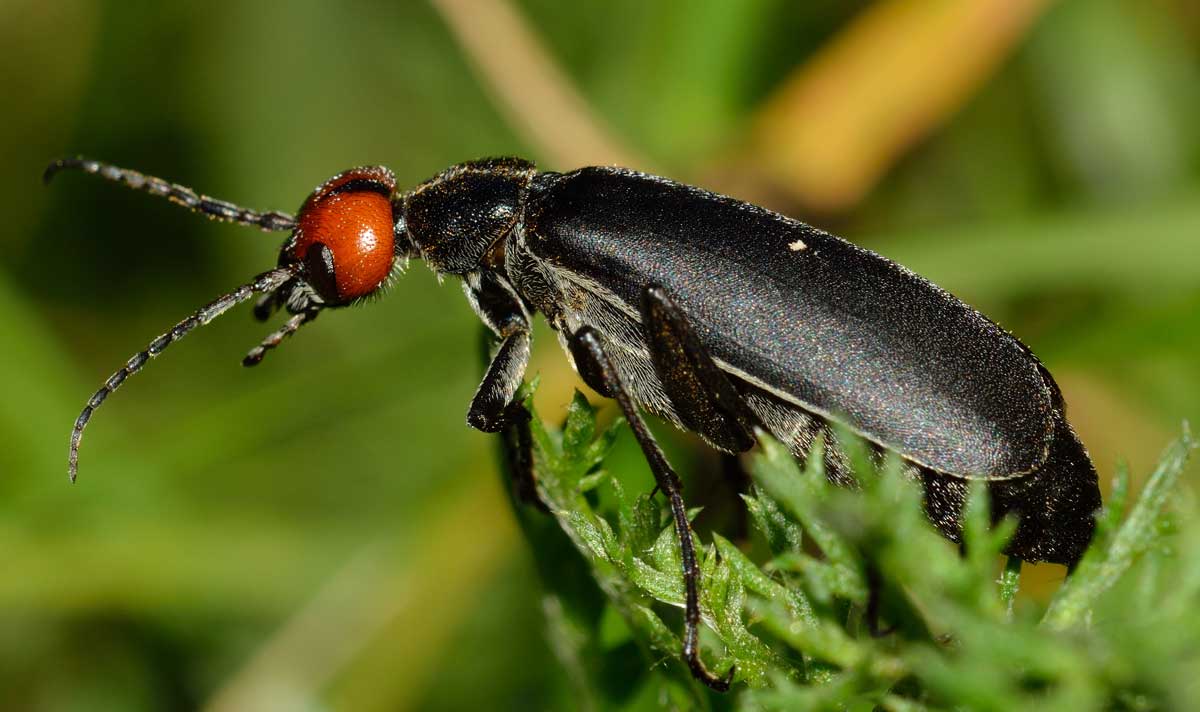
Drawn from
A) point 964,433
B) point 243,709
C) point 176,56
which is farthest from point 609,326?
point 176,56

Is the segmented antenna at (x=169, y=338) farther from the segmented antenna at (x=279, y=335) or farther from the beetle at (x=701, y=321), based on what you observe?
the segmented antenna at (x=279, y=335)

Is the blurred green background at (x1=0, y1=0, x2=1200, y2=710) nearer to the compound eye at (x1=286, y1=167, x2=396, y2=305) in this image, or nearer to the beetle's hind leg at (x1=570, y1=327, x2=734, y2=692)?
the beetle's hind leg at (x1=570, y1=327, x2=734, y2=692)

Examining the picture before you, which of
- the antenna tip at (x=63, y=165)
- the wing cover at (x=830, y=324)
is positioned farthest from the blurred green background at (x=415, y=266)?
the antenna tip at (x=63, y=165)

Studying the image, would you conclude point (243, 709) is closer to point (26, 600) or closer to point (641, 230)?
point (26, 600)

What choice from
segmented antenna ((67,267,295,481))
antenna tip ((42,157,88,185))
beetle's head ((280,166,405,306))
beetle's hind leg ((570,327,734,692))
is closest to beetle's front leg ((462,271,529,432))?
beetle's hind leg ((570,327,734,692))

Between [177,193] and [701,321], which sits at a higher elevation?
[177,193]

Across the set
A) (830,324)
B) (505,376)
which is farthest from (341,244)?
(830,324)

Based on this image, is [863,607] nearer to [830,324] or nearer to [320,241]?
[830,324]
